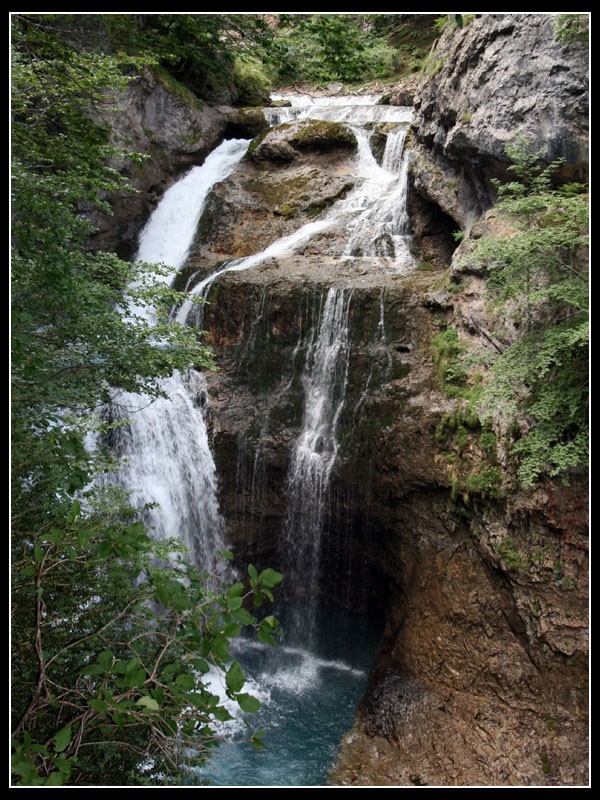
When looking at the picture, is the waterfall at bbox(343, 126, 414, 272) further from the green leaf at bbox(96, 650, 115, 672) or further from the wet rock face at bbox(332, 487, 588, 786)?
the green leaf at bbox(96, 650, 115, 672)

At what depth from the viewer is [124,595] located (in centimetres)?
465

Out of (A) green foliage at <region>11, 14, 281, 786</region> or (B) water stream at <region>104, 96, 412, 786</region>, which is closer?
(A) green foliage at <region>11, 14, 281, 786</region>

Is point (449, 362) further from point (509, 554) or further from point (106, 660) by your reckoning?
point (106, 660)

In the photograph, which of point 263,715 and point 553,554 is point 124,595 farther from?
point 553,554

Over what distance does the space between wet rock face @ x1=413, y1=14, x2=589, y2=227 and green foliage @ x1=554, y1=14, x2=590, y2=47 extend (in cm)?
15

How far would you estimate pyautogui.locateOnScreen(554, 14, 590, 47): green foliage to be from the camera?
7.32 metres

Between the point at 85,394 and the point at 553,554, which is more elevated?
the point at 85,394

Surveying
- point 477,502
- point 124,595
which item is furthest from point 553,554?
point 124,595

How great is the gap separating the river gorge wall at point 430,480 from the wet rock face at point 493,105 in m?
0.03

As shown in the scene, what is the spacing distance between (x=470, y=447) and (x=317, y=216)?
7.71 meters

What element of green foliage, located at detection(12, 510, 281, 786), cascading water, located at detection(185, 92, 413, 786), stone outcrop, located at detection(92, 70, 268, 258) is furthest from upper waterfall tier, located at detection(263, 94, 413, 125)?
green foliage, located at detection(12, 510, 281, 786)

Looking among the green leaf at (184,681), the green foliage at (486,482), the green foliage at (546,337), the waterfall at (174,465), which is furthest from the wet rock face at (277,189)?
the green leaf at (184,681)

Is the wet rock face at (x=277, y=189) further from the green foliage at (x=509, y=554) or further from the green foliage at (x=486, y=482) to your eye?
the green foliage at (x=509, y=554)
